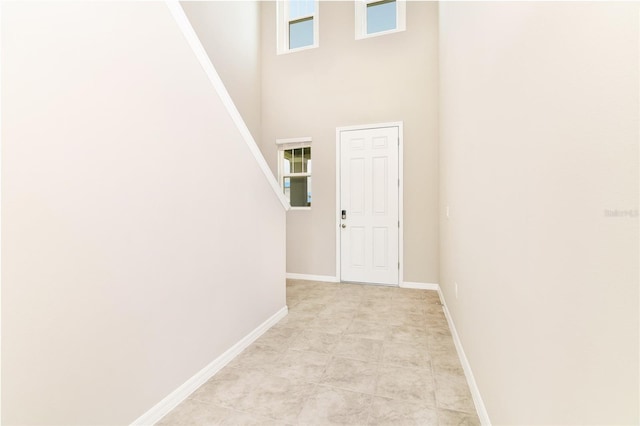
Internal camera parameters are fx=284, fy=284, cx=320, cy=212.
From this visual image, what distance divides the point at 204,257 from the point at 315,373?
3.70 feet

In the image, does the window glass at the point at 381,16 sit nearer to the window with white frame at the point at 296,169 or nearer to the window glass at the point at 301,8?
the window glass at the point at 301,8

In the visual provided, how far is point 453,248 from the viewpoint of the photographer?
8.73ft

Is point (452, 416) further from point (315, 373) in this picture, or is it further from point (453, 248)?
point (453, 248)

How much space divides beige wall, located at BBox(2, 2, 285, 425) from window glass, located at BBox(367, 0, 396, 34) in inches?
134

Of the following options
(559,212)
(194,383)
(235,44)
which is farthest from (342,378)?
(235,44)

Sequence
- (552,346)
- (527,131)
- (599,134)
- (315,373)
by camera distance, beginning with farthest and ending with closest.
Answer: (315,373) < (527,131) < (552,346) < (599,134)

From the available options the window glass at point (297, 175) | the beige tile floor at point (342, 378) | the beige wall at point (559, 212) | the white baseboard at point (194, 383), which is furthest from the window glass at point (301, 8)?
the white baseboard at point (194, 383)

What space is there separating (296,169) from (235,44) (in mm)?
2070

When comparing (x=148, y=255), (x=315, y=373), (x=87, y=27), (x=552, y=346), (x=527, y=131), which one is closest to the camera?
(x=552, y=346)

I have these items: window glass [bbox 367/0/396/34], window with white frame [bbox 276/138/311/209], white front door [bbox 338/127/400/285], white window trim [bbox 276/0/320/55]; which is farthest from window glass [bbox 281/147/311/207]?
window glass [bbox 367/0/396/34]

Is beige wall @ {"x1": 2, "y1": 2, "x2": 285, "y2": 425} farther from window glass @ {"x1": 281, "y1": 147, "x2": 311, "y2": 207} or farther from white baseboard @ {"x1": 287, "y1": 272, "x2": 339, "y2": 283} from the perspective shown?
window glass @ {"x1": 281, "y1": 147, "x2": 311, "y2": 207}

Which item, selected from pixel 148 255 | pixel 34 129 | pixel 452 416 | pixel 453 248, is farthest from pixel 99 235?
pixel 453 248

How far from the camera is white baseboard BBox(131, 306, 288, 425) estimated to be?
1522 mm

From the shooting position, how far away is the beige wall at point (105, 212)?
103 cm
